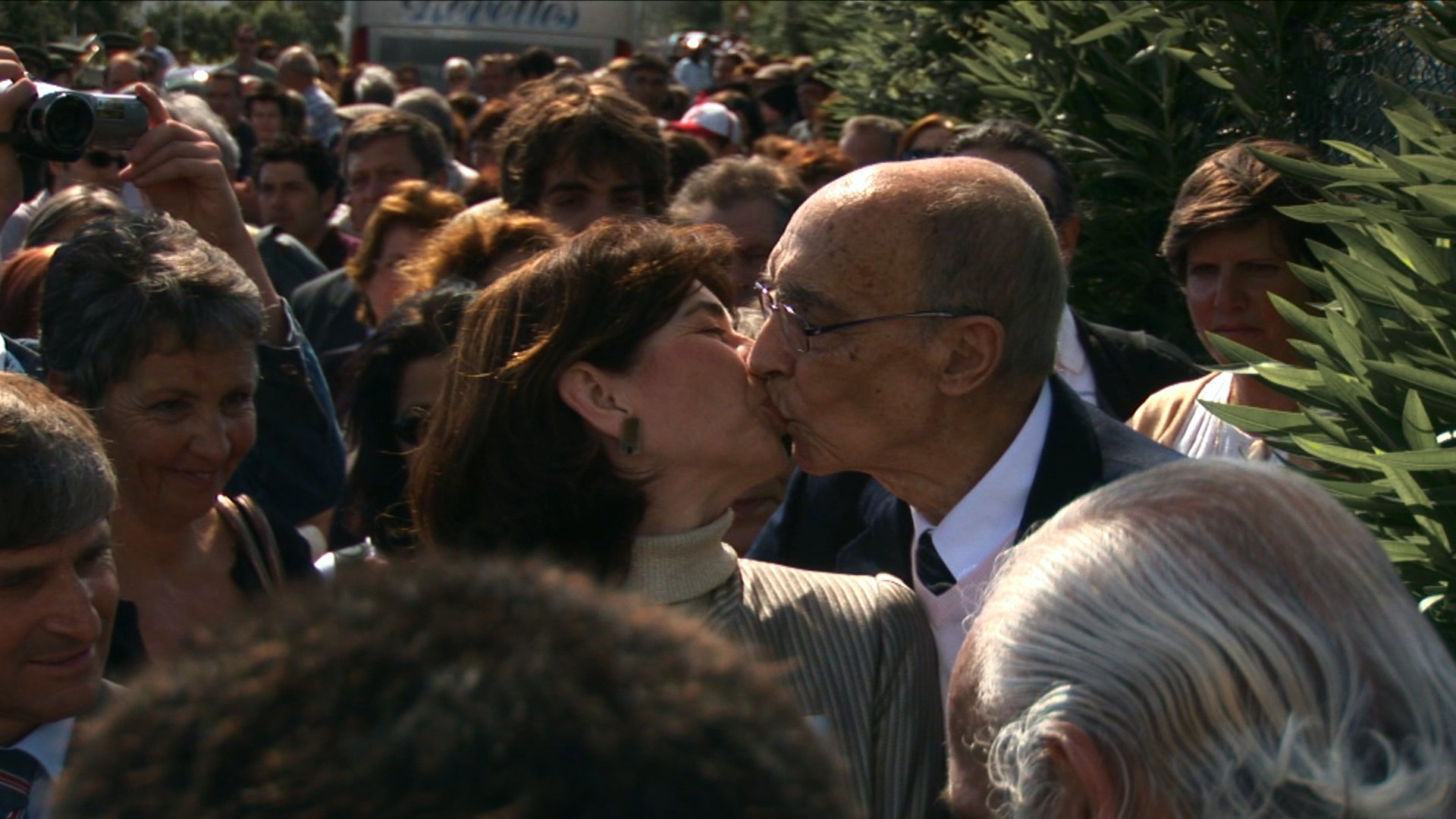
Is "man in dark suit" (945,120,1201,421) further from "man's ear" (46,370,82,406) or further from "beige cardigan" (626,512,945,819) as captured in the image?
"man's ear" (46,370,82,406)

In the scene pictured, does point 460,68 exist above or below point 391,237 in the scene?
below

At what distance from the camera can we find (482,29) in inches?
733

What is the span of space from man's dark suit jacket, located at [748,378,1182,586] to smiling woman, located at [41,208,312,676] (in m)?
1.07

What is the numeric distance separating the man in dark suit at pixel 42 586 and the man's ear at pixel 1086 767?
4.73 ft

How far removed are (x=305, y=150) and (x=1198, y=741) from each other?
666 centimetres

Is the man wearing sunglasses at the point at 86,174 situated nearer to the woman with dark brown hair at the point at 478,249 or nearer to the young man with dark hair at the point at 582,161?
the young man with dark hair at the point at 582,161

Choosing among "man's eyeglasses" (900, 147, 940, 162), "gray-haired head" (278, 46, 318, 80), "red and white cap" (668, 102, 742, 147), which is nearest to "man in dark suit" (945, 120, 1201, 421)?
"man's eyeglasses" (900, 147, 940, 162)

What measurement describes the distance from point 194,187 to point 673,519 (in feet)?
6.91

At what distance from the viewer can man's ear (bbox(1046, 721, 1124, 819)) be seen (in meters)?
1.36

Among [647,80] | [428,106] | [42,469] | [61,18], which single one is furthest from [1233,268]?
[647,80]

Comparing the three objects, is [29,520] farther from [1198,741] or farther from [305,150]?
[305,150]

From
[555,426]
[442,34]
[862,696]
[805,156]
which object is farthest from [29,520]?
[442,34]

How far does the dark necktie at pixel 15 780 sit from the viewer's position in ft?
7.01

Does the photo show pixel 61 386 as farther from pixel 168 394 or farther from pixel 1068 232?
pixel 1068 232
